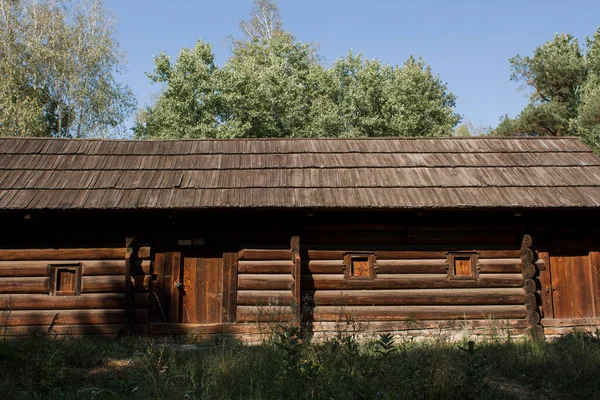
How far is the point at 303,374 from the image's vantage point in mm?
5012

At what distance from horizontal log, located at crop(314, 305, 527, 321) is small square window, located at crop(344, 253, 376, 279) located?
615 mm

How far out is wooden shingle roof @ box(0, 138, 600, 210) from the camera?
9.27 meters

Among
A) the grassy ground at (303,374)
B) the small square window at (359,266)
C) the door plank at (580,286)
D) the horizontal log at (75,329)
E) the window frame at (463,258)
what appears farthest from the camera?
the door plank at (580,286)

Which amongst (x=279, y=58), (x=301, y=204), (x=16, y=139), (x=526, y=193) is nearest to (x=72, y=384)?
(x=301, y=204)

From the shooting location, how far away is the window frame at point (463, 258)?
9797 mm

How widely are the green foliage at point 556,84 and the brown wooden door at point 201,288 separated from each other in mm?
19789

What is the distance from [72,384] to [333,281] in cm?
504

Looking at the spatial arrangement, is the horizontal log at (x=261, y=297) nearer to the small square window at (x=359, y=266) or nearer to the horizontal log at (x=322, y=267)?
the horizontal log at (x=322, y=267)

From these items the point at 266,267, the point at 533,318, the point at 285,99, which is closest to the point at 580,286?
the point at 533,318

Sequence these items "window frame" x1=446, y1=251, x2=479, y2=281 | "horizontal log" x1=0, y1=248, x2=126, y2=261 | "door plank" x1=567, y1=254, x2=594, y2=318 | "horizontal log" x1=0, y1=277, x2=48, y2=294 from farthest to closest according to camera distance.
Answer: "door plank" x1=567, y1=254, x2=594, y2=318 < "window frame" x1=446, y1=251, x2=479, y2=281 < "horizontal log" x1=0, y1=248, x2=126, y2=261 < "horizontal log" x1=0, y1=277, x2=48, y2=294

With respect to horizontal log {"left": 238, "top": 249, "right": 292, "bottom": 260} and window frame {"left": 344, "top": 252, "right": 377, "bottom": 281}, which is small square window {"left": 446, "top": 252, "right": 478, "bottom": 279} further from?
horizontal log {"left": 238, "top": 249, "right": 292, "bottom": 260}

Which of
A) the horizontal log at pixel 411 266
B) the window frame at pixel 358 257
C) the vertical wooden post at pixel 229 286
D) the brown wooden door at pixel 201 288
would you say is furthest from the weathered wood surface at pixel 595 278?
the brown wooden door at pixel 201 288

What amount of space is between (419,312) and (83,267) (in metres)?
6.52

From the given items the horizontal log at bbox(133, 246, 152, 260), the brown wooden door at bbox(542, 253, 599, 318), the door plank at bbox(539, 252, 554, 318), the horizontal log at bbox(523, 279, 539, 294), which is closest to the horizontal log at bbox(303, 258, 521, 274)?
the horizontal log at bbox(523, 279, 539, 294)
